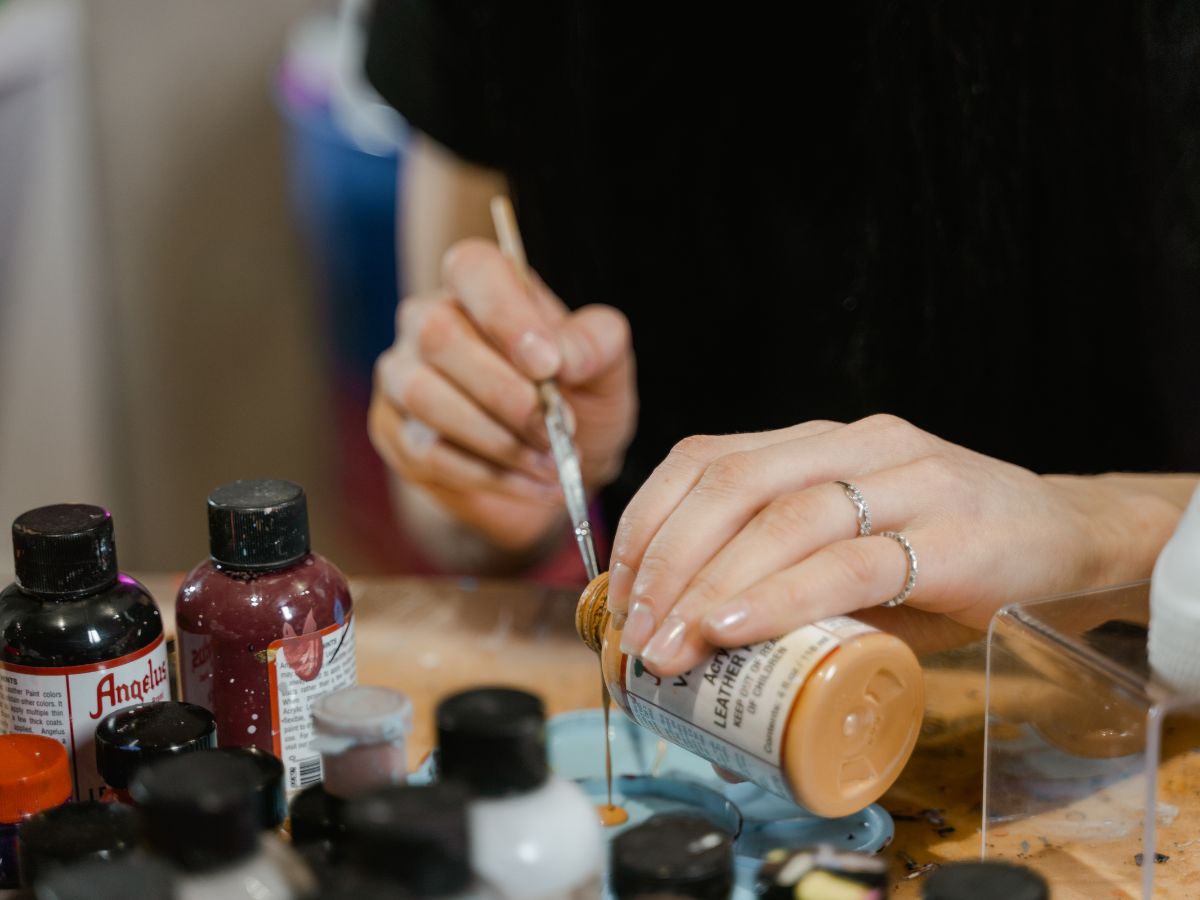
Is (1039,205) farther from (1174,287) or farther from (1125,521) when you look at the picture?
(1125,521)

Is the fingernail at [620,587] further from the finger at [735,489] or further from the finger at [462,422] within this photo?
the finger at [462,422]

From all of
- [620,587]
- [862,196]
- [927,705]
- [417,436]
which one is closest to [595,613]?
[620,587]

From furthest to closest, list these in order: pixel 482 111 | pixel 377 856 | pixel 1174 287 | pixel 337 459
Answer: pixel 337 459 < pixel 482 111 < pixel 1174 287 < pixel 377 856

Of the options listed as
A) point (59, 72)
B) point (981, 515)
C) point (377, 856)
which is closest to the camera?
point (377, 856)

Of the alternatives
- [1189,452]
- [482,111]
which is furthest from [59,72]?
[1189,452]

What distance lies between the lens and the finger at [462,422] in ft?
2.84

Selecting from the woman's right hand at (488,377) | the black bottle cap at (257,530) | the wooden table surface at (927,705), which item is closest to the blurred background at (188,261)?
the woman's right hand at (488,377)

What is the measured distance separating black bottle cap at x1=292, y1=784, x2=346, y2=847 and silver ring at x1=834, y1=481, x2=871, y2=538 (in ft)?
0.79

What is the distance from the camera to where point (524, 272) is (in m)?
0.91

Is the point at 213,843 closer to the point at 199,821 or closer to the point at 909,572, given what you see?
the point at 199,821

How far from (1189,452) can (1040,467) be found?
0.10m

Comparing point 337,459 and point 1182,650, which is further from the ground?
point 1182,650

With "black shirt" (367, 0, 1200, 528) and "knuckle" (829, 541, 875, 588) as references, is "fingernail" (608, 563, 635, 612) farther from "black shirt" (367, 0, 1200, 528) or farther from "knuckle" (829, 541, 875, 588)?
"black shirt" (367, 0, 1200, 528)

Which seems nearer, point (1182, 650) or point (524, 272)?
point (1182, 650)
